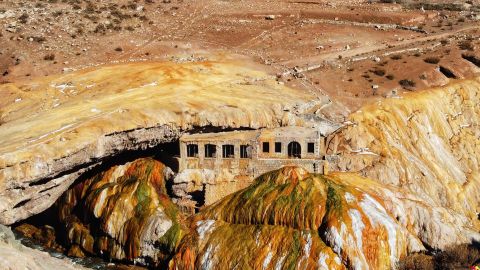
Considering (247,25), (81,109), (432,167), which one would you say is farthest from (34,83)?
(432,167)

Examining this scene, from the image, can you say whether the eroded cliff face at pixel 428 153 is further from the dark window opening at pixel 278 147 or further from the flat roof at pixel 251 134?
the dark window opening at pixel 278 147

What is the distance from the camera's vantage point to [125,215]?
48.7 m

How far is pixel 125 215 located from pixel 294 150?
17.1 m

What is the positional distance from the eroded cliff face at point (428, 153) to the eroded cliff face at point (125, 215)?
57.7 feet

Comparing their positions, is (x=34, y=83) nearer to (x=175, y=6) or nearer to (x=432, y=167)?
(x=175, y=6)

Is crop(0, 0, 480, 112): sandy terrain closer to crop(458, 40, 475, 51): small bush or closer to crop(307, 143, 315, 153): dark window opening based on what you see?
crop(458, 40, 475, 51): small bush

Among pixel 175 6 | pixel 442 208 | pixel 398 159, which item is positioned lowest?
pixel 442 208

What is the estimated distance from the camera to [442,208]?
5106 centimetres

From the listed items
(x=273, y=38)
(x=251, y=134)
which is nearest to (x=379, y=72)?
(x=273, y=38)

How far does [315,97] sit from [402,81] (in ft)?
40.2

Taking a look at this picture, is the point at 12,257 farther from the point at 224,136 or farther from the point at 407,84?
the point at 407,84

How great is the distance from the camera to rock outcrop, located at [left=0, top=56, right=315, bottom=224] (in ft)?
140

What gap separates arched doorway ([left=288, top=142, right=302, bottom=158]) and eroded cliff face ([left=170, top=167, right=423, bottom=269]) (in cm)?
240

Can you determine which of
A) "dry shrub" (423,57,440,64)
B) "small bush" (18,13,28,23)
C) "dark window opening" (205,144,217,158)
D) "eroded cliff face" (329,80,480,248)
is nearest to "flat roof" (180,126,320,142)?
"dark window opening" (205,144,217,158)
